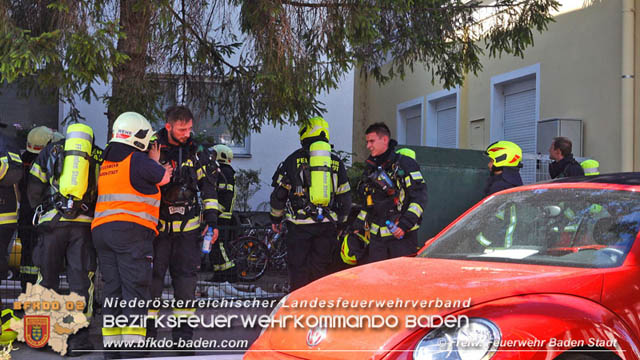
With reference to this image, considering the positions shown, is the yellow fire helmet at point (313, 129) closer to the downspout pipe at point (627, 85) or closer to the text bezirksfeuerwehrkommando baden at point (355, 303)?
the text bezirksfeuerwehrkommando baden at point (355, 303)

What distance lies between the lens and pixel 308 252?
6.85 metres

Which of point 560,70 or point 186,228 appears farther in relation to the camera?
point 560,70

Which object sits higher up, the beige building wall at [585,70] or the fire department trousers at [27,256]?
the beige building wall at [585,70]

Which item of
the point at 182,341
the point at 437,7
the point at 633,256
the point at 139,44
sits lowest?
the point at 182,341

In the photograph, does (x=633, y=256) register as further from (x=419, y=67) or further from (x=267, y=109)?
(x=419, y=67)

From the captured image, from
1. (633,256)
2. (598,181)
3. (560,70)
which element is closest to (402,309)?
(633,256)

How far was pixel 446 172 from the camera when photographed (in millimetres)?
8859

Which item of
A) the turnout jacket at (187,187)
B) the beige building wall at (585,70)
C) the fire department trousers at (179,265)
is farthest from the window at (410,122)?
the fire department trousers at (179,265)

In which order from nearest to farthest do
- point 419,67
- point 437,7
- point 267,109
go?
point 267,109, point 437,7, point 419,67

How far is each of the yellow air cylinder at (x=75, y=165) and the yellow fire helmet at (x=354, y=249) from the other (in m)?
2.64

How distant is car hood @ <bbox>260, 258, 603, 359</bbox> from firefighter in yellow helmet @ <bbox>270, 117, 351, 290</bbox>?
2.74 m

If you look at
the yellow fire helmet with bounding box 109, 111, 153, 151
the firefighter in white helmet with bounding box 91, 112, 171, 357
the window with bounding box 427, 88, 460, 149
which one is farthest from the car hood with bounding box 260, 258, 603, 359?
the window with bounding box 427, 88, 460, 149

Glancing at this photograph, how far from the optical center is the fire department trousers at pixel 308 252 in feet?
22.3

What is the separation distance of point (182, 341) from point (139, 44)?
307 centimetres
